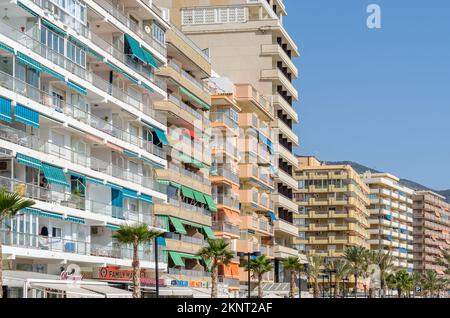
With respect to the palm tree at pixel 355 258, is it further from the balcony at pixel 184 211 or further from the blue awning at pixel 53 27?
the blue awning at pixel 53 27

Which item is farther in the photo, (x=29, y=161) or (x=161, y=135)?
(x=161, y=135)

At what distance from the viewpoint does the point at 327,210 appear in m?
164

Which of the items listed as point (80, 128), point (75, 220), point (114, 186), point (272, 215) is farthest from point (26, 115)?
point (272, 215)

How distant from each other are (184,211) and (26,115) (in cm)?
2985

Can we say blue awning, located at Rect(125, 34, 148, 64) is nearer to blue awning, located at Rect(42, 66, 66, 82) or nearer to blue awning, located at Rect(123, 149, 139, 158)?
blue awning, located at Rect(123, 149, 139, 158)

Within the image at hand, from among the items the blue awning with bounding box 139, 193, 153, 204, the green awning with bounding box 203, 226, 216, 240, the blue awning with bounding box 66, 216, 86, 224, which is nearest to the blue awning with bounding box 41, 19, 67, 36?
the blue awning with bounding box 66, 216, 86, 224

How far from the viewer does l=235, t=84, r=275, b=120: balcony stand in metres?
96.9

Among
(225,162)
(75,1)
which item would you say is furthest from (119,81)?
(225,162)

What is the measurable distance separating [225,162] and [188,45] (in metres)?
15.5

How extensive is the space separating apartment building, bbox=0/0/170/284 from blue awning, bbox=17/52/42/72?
48mm

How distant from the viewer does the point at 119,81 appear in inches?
2547

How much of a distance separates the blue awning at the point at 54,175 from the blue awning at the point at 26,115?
2.73 metres

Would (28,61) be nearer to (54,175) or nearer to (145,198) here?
(54,175)
